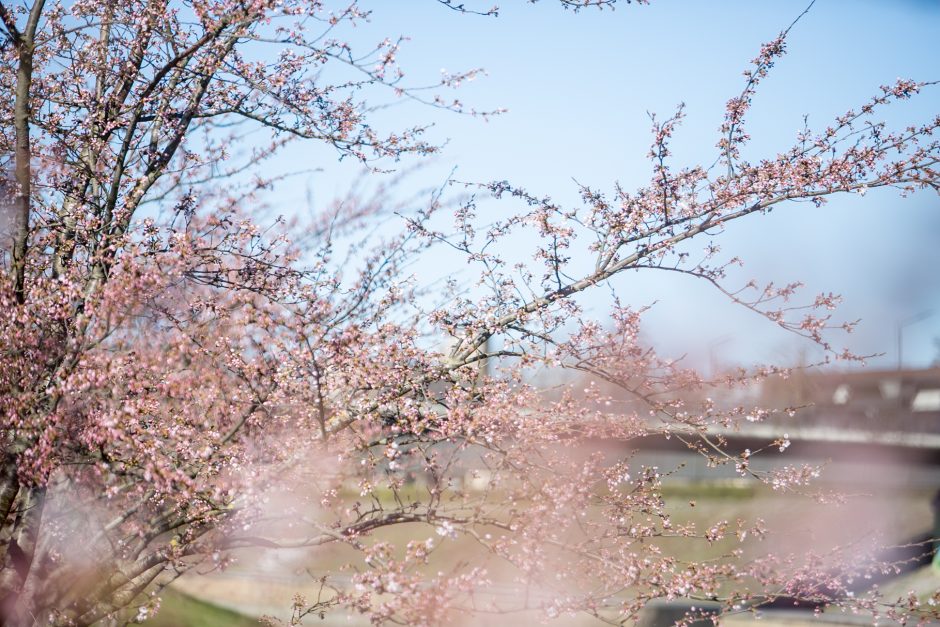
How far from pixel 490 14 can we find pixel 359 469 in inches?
162

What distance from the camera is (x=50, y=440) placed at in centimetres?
585

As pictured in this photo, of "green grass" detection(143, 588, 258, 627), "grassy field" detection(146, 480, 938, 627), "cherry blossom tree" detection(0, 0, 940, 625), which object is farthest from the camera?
"grassy field" detection(146, 480, 938, 627)

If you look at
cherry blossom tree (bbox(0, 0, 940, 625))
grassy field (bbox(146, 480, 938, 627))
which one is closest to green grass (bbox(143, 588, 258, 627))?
grassy field (bbox(146, 480, 938, 627))

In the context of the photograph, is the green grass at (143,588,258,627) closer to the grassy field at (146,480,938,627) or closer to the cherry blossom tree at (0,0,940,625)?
the grassy field at (146,480,938,627)

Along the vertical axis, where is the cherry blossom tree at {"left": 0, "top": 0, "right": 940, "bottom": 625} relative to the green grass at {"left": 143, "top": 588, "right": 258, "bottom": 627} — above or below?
above

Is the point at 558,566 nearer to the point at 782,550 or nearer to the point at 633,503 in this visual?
the point at 633,503

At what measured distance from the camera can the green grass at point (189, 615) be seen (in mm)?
16278

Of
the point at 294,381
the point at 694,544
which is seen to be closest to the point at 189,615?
the point at 294,381

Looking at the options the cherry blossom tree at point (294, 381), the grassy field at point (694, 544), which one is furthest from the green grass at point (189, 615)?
the cherry blossom tree at point (294, 381)

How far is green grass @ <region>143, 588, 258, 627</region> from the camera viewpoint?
16.3 m

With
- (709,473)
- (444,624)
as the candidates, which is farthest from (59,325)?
(709,473)

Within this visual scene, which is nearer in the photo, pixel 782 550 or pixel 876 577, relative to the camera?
pixel 782 550

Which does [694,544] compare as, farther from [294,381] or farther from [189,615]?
[294,381]

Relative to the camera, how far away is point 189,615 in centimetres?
1730
